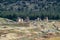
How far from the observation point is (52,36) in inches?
3290

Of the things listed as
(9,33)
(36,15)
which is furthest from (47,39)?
(36,15)

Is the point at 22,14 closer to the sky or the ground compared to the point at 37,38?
closer to the ground

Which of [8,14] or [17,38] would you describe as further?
[8,14]

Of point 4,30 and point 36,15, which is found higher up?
point 4,30

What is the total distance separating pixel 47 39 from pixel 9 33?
1483 centimetres

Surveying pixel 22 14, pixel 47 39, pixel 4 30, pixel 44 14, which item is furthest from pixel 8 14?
pixel 47 39

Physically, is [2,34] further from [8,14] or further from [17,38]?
[8,14]

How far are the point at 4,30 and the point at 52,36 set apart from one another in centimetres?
1747

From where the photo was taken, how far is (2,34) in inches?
3383

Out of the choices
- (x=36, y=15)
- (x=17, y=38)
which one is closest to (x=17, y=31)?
(x=17, y=38)

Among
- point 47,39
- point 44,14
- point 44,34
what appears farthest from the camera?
point 44,14

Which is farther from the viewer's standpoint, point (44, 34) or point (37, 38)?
point (44, 34)

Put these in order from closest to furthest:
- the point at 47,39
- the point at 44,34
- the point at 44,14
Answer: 1. the point at 47,39
2. the point at 44,34
3. the point at 44,14

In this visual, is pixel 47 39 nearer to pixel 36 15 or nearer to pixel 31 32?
pixel 31 32
